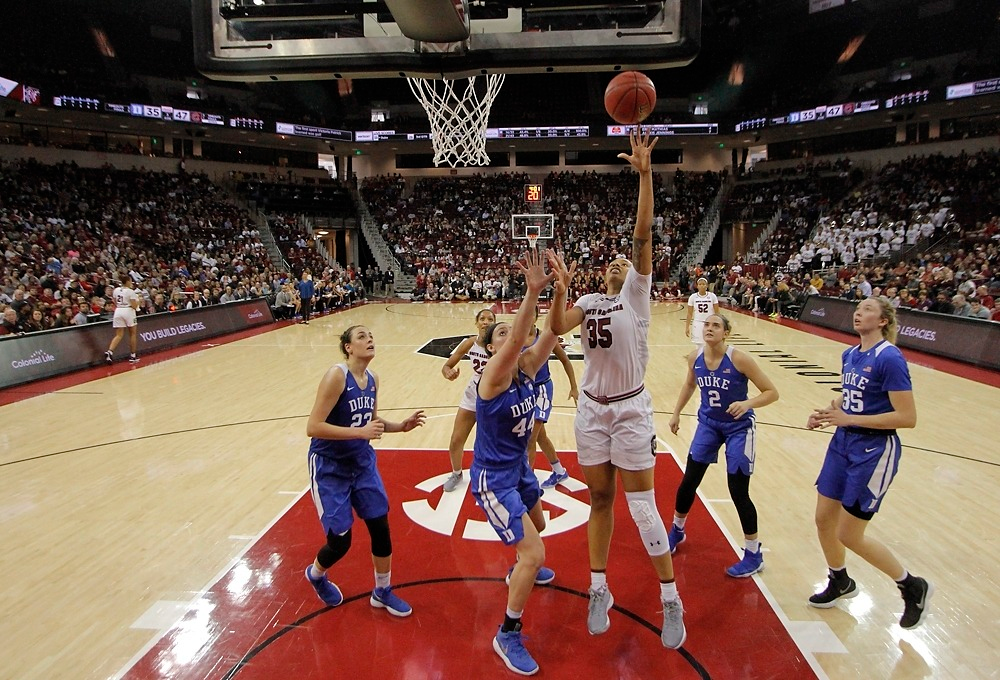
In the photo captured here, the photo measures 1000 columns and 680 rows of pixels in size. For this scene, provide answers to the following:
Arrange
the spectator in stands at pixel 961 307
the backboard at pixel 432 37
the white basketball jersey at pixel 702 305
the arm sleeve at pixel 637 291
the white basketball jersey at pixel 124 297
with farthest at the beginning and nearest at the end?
the spectator in stands at pixel 961 307, the white basketball jersey at pixel 124 297, the white basketball jersey at pixel 702 305, the backboard at pixel 432 37, the arm sleeve at pixel 637 291

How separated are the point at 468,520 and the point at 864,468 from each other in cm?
283

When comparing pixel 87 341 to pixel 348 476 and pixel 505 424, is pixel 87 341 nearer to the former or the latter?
pixel 348 476

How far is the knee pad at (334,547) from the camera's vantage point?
3.56 meters

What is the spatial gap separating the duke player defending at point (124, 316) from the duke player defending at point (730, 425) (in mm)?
11221

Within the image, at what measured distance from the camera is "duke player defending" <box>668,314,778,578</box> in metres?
4.08

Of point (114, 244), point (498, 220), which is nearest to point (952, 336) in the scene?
point (498, 220)

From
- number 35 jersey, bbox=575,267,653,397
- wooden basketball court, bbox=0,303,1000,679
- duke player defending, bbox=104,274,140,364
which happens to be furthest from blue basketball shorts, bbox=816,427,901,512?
duke player defending, bbox=104,274,140,364

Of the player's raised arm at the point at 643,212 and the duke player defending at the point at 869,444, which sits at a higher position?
the player's raised arm at the point at 643,212

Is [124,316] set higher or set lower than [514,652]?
higher

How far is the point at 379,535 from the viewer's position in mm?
3660

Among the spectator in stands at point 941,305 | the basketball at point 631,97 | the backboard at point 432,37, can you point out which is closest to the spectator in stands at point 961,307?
the spectator in stands at point 941,305

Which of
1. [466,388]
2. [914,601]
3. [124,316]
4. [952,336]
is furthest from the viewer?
[952,336]

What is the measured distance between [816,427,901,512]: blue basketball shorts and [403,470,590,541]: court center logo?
1.99 m

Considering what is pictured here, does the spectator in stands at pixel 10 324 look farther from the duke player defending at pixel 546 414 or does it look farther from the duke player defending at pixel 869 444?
the duke player defending at pixel 869 444
